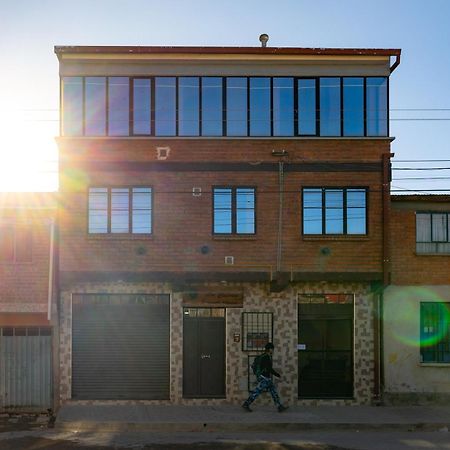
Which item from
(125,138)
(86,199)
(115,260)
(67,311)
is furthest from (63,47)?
(67,311)

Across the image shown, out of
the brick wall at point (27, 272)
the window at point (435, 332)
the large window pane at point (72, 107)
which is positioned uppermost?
the large window pane at point (72, 107)

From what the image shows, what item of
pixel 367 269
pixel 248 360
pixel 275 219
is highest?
pixel 275 219

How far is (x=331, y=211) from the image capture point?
18.5m

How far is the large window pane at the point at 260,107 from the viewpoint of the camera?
18.6m

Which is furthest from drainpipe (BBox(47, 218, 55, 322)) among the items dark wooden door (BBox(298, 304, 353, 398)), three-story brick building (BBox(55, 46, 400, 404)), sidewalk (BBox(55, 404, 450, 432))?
dark wooden door (BBox(298, 304, 353, 398))

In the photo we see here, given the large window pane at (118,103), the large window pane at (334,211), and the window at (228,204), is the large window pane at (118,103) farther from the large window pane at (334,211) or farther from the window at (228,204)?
the large window pane at (334,211)

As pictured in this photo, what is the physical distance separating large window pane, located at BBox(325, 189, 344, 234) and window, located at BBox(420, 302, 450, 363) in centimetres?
310

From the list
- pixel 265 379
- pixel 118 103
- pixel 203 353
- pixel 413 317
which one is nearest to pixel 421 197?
pixel 413 317

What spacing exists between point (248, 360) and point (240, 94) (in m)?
7.08

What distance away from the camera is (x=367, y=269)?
18.5 meters

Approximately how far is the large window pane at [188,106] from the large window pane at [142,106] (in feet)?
2.73

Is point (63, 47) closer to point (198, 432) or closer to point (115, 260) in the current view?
point (115, 260)

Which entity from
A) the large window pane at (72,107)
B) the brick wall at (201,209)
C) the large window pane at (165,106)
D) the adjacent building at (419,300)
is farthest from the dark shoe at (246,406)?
the large window pane at (72,107)

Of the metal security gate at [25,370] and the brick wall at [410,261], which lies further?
the brick wall at [410,261]
